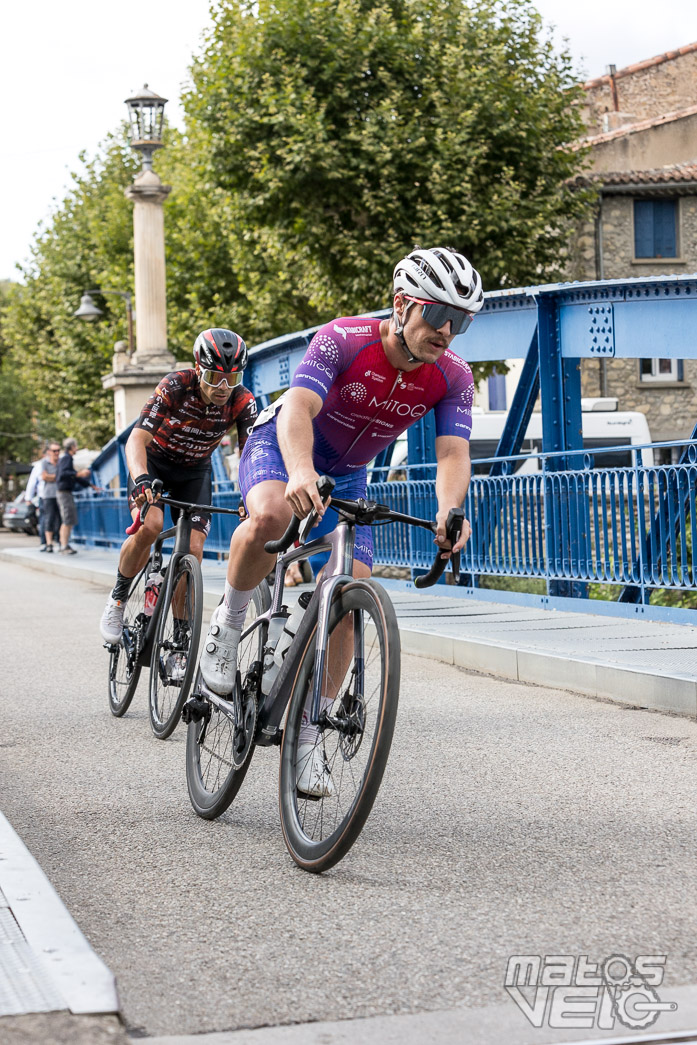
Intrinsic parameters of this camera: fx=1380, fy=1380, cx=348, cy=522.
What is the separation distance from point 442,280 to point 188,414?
9.02 feet

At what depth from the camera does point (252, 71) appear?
24.3m

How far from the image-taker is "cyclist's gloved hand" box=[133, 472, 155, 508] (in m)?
6.32

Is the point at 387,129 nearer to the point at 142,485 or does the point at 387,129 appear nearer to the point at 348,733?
the point at 142,485

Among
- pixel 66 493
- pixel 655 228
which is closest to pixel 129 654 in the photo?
pixel 66 493

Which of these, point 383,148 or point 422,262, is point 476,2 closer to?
point 383,148

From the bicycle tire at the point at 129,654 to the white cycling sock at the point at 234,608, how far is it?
2015mm

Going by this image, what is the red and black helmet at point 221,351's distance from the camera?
20.4 feet

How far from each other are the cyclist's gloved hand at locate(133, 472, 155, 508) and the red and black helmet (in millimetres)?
597

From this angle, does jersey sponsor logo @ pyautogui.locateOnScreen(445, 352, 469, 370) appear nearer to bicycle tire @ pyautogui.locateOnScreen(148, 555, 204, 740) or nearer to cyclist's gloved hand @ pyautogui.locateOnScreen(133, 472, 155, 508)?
bicycle tire @ pyautogui.locateOnScreen(148, 555, 204, 740)

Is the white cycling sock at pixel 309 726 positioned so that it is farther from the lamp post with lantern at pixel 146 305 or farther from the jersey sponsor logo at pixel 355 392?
the lamp post with lantern at pixel 146 305

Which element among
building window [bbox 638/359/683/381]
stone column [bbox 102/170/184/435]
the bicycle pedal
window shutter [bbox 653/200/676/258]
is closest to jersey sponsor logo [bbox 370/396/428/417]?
the bicycle pedal

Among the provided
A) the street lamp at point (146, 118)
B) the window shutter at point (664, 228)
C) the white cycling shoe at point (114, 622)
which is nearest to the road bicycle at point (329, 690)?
the white cycling shoe at point (114, 622)

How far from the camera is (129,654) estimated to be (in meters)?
6.88

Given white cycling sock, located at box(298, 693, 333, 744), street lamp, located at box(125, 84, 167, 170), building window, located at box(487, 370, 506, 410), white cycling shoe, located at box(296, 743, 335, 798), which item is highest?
street lamp, located at box(125, 84, 167, 170)
